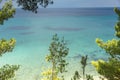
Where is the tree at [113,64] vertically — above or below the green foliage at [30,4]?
below

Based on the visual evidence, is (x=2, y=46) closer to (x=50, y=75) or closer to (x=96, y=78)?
(x=50, y=75)

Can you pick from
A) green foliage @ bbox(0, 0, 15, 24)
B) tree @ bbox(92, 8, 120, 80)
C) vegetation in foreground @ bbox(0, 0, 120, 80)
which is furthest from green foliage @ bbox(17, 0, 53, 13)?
tree @ bbox(92, 8, 120, 80)

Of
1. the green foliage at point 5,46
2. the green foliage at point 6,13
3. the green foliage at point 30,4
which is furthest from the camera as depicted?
the green foliage at point 5,46

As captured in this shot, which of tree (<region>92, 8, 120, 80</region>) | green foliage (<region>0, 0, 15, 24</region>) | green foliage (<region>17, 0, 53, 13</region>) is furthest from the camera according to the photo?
tree (<region>92, 8, 120, 80</region>)

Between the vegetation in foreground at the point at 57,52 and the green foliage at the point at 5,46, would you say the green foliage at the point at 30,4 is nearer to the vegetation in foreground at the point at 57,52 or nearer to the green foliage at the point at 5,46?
the vegetation in foreground at the point at 57,52

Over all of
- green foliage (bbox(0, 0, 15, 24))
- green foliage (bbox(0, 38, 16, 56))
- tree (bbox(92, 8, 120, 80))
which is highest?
green foliage (bbox(0, 0, 15, 24))

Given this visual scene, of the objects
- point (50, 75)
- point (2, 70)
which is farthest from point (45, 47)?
point (2, 70)

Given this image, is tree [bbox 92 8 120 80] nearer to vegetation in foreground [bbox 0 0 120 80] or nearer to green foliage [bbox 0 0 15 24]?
vegetation in foreground [bbox 0 0 120 80]

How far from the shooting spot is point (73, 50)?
60969 mm

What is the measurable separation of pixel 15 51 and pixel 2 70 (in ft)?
144

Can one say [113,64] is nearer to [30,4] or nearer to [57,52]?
[57,52]

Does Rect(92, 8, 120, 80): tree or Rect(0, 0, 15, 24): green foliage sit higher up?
Rect(0, 0, 15, 24): green foliage

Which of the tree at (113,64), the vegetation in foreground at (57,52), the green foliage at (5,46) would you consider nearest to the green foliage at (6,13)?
the vegetation in foreground at (57,52)

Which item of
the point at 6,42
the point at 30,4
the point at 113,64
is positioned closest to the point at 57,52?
the point at 113,64
